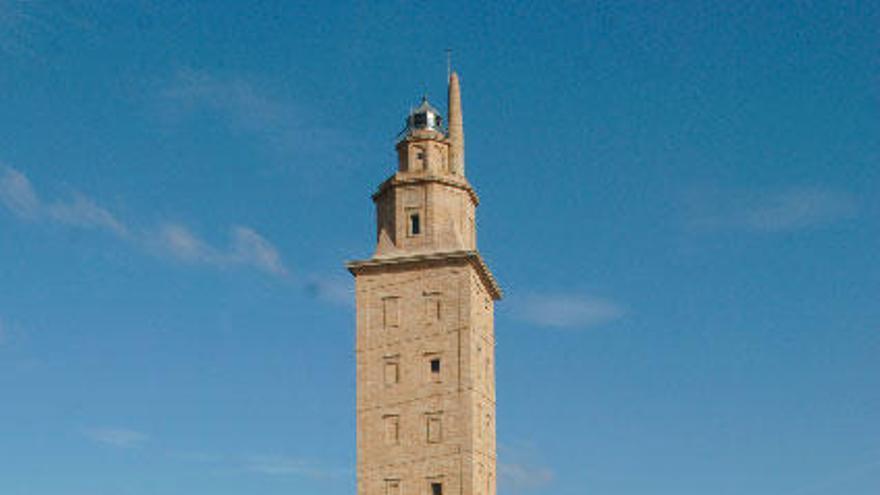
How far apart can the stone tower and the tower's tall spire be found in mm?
862

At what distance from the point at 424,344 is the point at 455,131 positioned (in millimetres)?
11253

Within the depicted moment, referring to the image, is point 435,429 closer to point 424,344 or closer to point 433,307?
point 424,344

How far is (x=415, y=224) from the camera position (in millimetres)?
63750

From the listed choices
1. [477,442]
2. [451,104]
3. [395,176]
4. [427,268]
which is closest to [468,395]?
[477,442]

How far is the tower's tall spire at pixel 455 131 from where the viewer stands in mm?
66125

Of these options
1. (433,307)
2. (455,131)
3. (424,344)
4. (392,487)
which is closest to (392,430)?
(392,487)

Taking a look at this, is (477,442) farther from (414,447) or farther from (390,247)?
(390,247)

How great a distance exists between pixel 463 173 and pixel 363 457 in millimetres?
14441

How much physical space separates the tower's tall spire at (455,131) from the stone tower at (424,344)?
0.86 m

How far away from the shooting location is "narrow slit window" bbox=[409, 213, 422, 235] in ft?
209

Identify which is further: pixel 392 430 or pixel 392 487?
pixel 392 430

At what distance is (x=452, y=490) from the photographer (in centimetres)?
5956

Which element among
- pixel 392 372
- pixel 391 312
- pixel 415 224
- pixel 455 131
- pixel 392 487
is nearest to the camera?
pixel 392 487

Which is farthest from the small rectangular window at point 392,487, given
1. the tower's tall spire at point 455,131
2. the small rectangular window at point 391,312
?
the tower's tall spire at point 455,131
